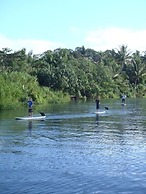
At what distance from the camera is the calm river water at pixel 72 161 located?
581 inches

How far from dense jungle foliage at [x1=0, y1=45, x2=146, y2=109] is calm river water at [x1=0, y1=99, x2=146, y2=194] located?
2849 centimetres

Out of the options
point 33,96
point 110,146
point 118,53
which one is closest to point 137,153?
point 110,146

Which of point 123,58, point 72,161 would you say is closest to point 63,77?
point 123,58

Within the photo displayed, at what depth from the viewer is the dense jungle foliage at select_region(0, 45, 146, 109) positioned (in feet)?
219

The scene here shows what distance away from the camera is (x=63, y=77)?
85.6 m

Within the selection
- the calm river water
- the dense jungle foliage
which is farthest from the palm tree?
the calm river water

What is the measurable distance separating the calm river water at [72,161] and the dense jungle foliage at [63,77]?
2849cm

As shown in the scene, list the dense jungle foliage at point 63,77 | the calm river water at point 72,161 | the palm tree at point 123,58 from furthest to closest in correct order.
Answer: the palm tree at point 123,58
the dense jungle foliage at point 63,77
the calm river water at point 72,161

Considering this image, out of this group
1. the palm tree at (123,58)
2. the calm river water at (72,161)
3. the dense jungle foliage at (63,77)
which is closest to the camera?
the calm river water at (72,161)

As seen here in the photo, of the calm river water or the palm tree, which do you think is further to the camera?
the palm tree

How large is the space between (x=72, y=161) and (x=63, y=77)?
220ft

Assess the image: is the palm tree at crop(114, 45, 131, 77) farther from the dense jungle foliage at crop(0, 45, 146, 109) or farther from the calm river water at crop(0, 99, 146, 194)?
the calm river water at crop(0, 99, 146, 194)

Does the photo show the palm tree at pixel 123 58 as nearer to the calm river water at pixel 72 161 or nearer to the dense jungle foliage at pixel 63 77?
the dense jungle foliage at pixel 63 77

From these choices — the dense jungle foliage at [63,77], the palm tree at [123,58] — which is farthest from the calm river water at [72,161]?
the palm tree at [123,58]
